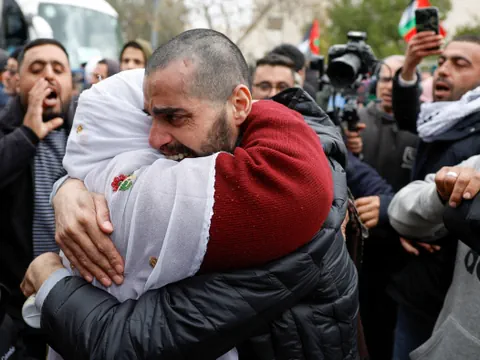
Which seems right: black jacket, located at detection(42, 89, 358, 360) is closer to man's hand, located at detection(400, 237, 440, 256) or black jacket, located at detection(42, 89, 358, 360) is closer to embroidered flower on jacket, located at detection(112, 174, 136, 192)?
embroidered flower on jacket, located at detection(112, 174, 136, 192)

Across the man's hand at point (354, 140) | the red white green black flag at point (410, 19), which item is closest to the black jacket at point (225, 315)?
the man's hand at point (354, 140)

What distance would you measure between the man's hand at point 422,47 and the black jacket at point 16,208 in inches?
87.1

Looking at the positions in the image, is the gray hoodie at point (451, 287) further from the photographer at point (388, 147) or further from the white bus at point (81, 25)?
the white bus at point (81, 25)

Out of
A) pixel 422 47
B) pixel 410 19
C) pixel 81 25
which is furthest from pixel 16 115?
pixel 81 25

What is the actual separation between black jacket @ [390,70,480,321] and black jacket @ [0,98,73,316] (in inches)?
73.1

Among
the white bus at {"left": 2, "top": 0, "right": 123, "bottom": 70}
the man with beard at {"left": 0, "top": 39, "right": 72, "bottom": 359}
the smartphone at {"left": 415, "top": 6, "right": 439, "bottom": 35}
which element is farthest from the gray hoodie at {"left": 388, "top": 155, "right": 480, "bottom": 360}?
the white bus at {"left": 2, "top": 0, "right": 123, "bottom": 70}

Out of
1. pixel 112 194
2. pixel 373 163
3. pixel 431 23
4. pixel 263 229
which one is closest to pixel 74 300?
pixel 112 194

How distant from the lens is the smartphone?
9.78 feet

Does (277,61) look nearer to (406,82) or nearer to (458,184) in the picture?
(406,82)

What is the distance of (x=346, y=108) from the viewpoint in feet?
10.7

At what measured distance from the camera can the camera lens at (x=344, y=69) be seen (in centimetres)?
302

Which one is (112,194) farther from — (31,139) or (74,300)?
(31,139)

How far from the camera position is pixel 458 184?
5.60 ft

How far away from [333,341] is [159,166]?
2.08 feet
